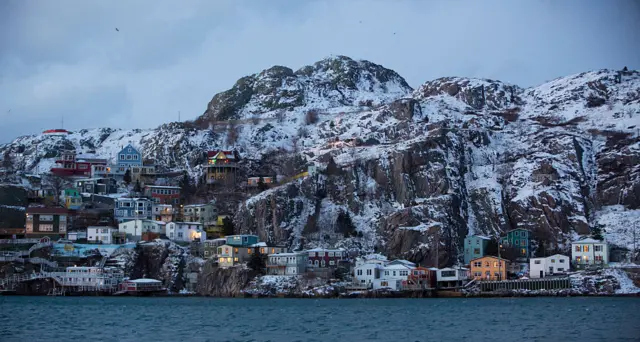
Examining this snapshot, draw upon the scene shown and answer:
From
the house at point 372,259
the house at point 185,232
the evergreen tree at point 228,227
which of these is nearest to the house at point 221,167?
the evergreen tree at point 228,227

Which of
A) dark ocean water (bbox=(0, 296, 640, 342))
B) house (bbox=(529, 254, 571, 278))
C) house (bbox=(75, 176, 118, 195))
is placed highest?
house (bbox=(75, 176, 118, 195))

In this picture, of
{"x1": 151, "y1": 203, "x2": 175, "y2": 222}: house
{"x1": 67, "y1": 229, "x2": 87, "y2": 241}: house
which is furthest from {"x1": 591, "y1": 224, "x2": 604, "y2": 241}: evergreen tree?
{"x1": 67, "y1": 229, "x2": 87, "y2": 241}: house

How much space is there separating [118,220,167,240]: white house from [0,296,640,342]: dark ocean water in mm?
22237

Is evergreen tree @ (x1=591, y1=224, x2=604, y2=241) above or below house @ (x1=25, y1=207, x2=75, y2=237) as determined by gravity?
below

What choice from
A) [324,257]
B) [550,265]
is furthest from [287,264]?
[550,265]

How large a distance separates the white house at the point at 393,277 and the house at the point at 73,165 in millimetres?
62582

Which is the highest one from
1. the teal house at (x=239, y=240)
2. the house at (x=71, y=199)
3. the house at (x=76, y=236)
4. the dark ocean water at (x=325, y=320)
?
the house at (x=71, y=199)

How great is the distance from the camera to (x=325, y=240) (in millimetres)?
122000

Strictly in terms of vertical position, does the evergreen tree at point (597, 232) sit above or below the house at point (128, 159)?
below

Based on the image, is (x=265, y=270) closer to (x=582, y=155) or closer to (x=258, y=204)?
(x=258, y=204)

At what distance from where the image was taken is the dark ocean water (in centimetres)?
5816

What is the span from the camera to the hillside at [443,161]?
120938 millimetres

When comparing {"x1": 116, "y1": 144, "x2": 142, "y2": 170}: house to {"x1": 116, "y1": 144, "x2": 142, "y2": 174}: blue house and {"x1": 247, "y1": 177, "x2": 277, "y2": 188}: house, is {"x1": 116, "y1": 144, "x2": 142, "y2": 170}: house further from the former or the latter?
{"x1": 247, "y1": 177, "x2": 277, "y2": 188}: house

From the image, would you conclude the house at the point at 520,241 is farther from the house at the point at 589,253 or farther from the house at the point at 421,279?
the house at the point at 421,279
